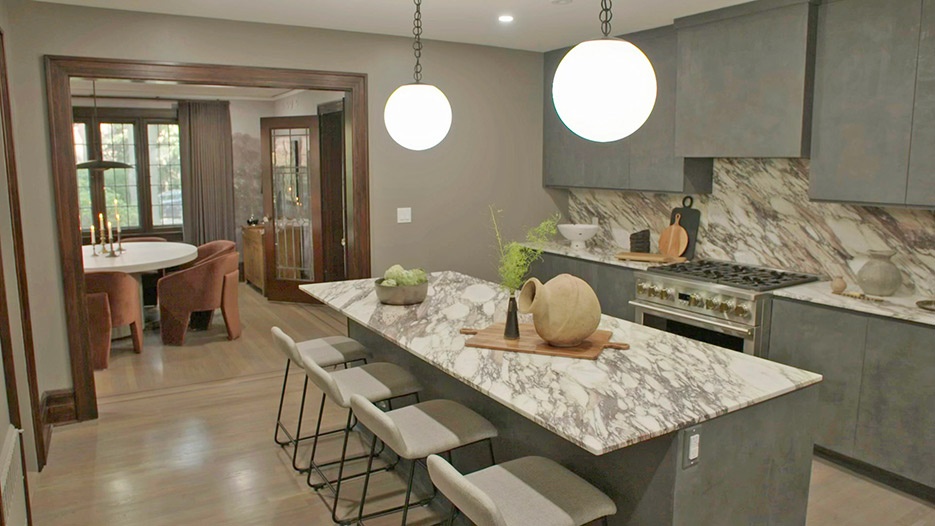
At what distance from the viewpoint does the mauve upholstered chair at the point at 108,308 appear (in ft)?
16.7

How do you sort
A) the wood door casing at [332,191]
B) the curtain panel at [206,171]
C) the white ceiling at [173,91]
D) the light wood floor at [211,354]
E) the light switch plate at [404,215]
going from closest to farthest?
the light wood floor at [211,354], the light switch plate at [404,215], the wood door casing at [332,191], the white ceiling at [173,91], the curtain panel at [206,171]

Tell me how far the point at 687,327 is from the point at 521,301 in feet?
6.12

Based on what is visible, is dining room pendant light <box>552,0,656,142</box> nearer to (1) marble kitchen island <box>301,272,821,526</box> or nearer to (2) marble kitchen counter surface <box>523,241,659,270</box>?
(1) marble kitchen island <box>301,272,821,526</box>

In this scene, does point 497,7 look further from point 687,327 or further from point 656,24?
point 687,327

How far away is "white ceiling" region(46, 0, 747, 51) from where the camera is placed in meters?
3.85

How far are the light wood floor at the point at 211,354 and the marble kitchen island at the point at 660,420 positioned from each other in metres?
2.75

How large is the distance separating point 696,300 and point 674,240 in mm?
910

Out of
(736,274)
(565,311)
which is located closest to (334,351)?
(565,311)

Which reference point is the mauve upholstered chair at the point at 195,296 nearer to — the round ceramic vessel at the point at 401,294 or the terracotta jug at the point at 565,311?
the round ceramic vessel at the point at 401,294

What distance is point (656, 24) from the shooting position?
14.5 feet

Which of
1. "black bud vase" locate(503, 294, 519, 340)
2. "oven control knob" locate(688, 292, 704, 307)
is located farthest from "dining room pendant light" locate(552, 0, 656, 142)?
"oven control knob" locate(688, 292, 704, 307)

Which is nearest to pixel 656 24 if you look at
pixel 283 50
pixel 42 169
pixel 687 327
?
pixel 687 327

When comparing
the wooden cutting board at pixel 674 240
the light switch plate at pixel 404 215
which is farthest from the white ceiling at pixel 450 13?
the wooden cutting board at pixel 674 240

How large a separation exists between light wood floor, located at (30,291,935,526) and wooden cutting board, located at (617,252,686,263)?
1.54m
